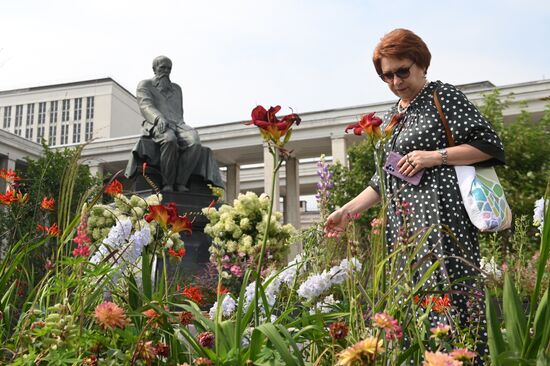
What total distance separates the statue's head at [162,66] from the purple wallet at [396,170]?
657 centimetres

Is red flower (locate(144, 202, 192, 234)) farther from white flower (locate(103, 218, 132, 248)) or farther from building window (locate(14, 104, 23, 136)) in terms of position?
building window (locate(14, 104, 23, 136))

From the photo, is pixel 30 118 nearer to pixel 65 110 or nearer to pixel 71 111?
pixel 65 110

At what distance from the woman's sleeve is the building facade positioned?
4941cm

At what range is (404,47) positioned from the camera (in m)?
2.00

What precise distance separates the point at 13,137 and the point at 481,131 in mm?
32384

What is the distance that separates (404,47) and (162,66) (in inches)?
260

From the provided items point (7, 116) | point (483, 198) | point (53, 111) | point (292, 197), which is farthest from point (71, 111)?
point (483, 198)

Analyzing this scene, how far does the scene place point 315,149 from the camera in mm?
32719

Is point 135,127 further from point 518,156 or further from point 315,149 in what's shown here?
point 518,156

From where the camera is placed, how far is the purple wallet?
1979 mm

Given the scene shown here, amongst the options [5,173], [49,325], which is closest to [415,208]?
[49,325]

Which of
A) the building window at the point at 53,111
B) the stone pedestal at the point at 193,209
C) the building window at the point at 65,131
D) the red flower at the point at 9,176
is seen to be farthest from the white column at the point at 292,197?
the building window at the point at 53,111

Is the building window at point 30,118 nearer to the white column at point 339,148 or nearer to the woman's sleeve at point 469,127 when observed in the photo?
the white column at point 339,148

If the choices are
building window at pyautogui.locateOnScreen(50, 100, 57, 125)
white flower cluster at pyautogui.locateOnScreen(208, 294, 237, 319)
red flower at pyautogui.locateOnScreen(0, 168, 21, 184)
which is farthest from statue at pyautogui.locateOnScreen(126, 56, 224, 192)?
building window at pyautogui.locateOnScreen(50, 100, 57, 125)
